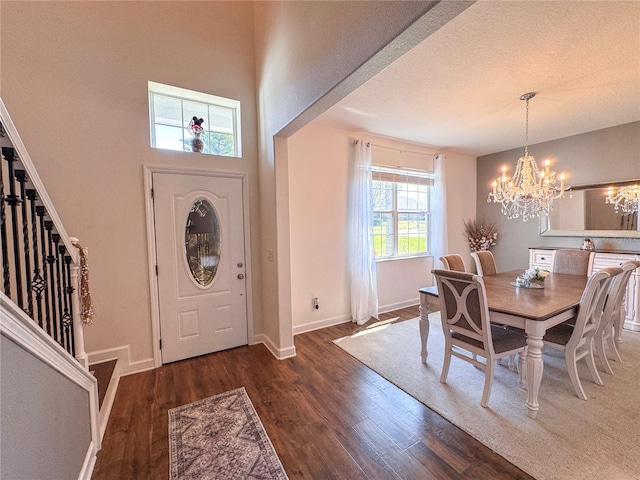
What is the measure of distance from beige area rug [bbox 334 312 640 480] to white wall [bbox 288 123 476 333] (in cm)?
97

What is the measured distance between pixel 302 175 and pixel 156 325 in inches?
94.0

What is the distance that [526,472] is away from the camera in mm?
1506

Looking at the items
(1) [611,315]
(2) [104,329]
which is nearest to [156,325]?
(2) [104,329]

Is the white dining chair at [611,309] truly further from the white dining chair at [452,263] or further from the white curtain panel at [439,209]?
the white curtain panel at [439,209]

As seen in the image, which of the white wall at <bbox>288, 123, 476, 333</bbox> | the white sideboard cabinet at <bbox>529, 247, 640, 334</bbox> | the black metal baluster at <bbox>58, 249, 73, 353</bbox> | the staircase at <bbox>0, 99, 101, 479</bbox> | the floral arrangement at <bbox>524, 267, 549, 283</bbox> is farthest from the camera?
the white wall at <bbox>288, 123, 476, 333</bbox>

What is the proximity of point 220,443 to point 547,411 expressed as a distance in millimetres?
2355

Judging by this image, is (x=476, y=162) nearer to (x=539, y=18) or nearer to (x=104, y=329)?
(x=539, y=18)

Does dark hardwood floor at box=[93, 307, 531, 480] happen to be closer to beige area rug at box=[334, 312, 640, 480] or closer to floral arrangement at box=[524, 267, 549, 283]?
beige area rug at box=[334, 312, 640, 480]

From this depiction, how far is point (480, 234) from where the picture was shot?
5148 mm

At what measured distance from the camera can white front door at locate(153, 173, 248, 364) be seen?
2748 mm

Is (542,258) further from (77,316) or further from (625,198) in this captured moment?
(77,316)

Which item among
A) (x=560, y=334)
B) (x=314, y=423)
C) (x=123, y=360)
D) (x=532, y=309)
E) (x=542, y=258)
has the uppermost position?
(x=542, y=258)

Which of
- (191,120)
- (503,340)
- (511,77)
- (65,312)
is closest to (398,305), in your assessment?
(503,340)

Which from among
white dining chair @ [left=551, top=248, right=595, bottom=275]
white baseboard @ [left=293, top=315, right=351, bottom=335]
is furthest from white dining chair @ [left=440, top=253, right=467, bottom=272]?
white baseboard @ [left=293, top=315, right=351, bottom=335]
